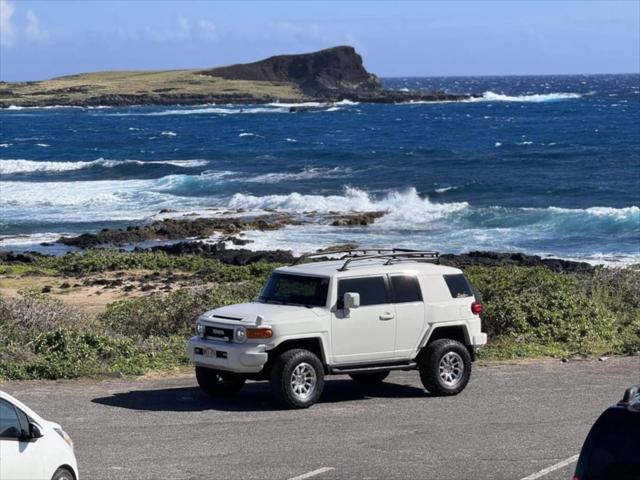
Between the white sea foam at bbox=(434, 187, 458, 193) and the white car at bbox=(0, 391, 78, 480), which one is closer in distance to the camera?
the white car at bbox=(0, 391, 78, 480)

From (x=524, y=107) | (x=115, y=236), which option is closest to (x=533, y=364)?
(x=115, y=236)

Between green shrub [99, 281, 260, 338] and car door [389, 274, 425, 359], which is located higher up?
car door [389, 274, 425, 359]

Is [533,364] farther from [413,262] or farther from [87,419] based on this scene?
[87,419]

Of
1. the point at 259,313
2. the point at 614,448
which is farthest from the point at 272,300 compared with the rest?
the point at 614,448

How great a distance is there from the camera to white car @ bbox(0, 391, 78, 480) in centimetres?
841

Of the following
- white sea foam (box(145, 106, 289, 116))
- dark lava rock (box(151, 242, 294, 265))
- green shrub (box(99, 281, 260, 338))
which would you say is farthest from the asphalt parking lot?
white sea foam (box(145, 106, 289, 116))

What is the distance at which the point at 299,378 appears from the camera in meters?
13.7

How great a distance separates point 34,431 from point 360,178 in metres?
57.3

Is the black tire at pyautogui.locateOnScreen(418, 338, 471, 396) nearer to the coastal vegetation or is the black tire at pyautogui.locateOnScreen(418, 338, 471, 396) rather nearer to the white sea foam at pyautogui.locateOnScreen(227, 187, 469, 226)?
the coastal vegetation

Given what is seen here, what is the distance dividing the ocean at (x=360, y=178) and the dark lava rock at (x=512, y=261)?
2696 mm

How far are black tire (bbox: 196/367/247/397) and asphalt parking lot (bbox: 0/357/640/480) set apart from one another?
0.56 ft

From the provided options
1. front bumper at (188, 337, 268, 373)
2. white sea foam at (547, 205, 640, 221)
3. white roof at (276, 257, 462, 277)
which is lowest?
white sea foam at (547, 205, 640, 221)

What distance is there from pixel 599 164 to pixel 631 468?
217 ft

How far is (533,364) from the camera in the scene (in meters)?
17.0
